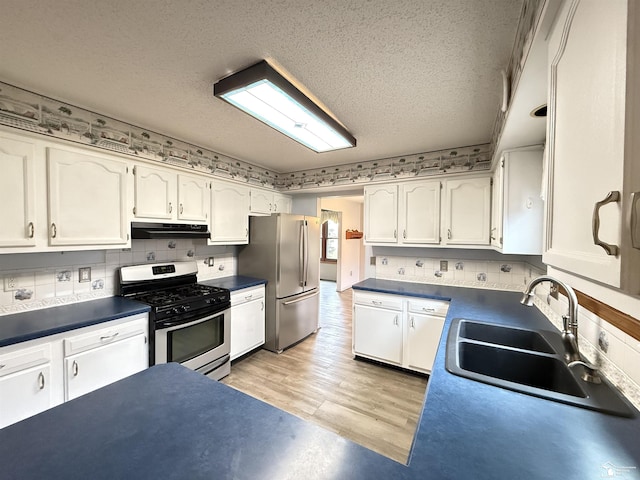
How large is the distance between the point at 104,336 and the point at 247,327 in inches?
53.1

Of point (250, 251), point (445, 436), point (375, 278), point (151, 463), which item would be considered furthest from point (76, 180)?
point (375, 278)

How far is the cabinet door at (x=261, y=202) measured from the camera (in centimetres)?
A: 334

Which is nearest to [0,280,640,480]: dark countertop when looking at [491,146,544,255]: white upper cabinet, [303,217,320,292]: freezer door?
[491,146,544,255]: white upper cabinet

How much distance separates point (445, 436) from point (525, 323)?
4.45 ft

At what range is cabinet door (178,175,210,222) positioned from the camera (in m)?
2.54

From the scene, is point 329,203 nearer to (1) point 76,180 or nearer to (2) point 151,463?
(1) point 76,180

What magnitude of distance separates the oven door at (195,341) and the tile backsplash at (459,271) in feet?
6.26

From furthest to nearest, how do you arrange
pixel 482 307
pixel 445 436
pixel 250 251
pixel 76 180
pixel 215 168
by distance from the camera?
pixel 250 251 → pixel 215 168 → pixel 482 307 → pixel 76 180 → pixel 445 436

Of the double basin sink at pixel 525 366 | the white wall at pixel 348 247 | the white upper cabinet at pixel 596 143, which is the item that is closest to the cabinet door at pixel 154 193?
the double basin sink at pixel 525 366

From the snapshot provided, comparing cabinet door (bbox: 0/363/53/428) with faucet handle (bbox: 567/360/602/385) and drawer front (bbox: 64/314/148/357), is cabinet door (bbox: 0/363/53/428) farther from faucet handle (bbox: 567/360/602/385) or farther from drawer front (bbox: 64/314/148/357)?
faucet handle (bbox: 567/360/602/385)

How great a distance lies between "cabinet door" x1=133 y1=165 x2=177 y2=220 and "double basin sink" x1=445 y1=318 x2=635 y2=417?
2.42 m

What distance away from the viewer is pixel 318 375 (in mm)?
2654

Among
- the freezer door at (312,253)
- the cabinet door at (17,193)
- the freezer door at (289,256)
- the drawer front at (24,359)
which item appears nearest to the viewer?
the drawer front at (24,359)

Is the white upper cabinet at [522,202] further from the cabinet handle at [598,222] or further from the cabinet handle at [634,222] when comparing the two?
the cabinet handle at [634,222]
